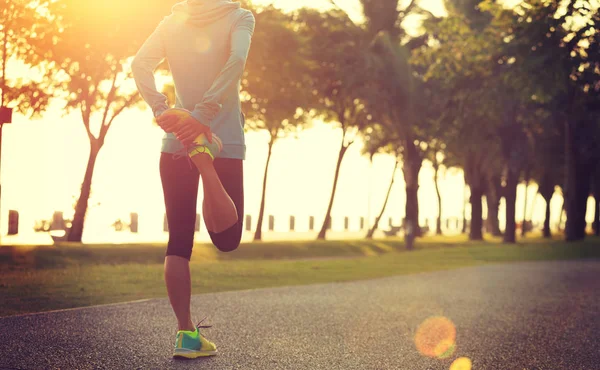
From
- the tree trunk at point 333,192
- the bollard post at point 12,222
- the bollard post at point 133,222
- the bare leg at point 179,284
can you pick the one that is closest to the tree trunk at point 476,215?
the tree trunk at point 333,192

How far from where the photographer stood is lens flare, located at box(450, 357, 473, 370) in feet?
16.4

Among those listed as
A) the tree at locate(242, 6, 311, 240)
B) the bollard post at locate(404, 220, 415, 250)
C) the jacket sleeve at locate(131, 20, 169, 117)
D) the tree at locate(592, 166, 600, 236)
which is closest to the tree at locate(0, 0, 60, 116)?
the tree at locate(242, 6, 311, 240)

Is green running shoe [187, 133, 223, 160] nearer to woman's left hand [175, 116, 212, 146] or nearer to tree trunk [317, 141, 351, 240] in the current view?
woman's left hand [175, 116, 212, 146]

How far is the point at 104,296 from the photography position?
362 inches

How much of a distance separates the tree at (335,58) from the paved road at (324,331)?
63.9ft

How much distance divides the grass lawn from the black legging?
3.48 m

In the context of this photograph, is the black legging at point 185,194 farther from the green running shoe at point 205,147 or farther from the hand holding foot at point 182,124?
the hand holding foot at point 182,124

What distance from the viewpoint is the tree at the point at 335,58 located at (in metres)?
29.2

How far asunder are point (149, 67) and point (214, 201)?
949mm

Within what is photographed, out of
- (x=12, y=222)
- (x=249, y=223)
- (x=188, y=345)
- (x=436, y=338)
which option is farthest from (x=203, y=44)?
(x=249, y=223)

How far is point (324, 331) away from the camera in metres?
6.37

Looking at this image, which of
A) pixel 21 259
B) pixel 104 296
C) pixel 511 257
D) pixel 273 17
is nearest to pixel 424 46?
pixel 273 17

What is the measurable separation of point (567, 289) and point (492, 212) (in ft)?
119

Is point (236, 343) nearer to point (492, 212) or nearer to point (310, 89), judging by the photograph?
point (310, 89)
